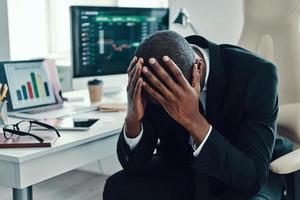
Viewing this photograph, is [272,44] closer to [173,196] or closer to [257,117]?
[257,117]

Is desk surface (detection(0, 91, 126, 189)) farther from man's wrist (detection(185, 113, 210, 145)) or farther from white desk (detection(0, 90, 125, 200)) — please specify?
man's wrist (detection(185, 113, 210, 145))

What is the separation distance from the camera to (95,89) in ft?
7.47

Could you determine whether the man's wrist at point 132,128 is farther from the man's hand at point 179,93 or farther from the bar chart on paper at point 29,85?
the bar chart on paper at point 29,85

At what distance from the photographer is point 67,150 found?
1566 millimetres

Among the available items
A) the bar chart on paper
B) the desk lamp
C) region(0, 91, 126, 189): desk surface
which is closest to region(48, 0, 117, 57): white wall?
the desk lamp

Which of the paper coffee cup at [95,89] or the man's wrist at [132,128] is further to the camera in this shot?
the paper coffee cup at [95,89]

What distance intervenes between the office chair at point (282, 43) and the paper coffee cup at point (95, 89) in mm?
747

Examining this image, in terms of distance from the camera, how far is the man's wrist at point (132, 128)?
1416mm

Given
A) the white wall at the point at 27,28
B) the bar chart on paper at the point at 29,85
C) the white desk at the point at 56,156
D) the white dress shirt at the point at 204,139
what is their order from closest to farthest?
the white dress shirt at the point at 204,139
the white desk at the point at 56,156
the bar chart on paper at the point at 29,85
the white wall at the point at 27,28

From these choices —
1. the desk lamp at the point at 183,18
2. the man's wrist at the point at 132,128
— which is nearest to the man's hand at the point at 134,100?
the man's wrist at the point at 132,128

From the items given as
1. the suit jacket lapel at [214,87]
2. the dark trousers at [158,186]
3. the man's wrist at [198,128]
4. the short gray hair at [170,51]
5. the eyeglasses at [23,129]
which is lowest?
the dark trousers at [158,186]

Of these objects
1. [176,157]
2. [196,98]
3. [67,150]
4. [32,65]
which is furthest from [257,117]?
[32,65]

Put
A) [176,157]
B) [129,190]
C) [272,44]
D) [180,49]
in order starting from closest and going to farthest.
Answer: [180,49], [129,190], [176,157], [272,44]

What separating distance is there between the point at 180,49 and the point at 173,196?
48cm
